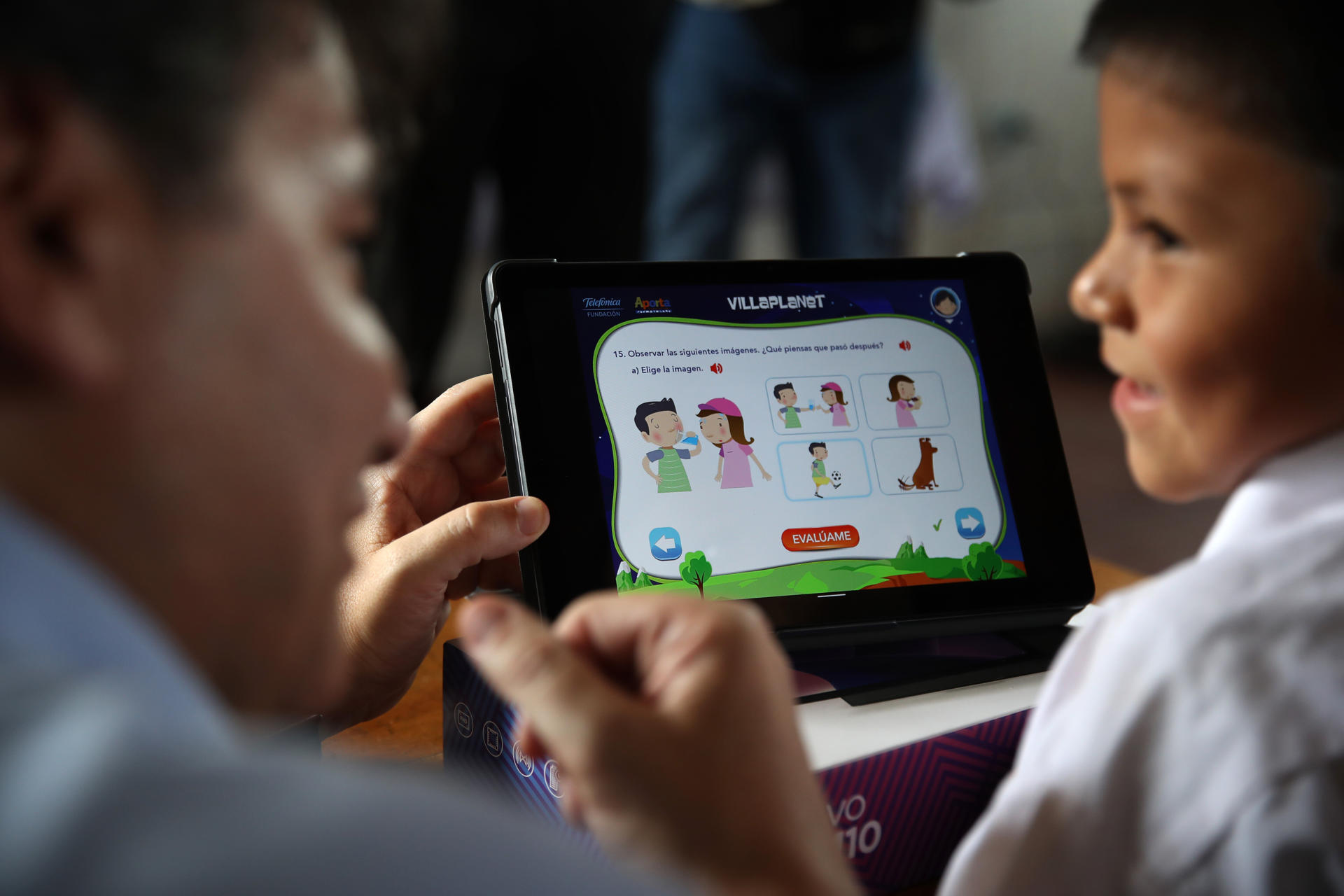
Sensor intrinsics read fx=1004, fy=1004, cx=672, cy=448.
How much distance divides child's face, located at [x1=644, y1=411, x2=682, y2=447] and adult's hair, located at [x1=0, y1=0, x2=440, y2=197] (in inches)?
13.8

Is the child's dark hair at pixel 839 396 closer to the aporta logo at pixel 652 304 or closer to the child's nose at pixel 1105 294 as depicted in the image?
the aporta logo at pixel 652 304

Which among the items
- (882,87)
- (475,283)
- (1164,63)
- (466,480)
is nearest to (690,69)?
(882,87)

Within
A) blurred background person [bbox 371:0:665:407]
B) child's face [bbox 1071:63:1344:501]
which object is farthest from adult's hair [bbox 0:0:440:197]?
blurred background person [bbox 371:0:665:407]

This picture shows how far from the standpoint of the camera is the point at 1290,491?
1.18 feet

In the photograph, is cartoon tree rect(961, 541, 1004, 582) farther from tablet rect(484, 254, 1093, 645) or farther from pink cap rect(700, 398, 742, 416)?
pink cap rect(700, 398, 742, 416)

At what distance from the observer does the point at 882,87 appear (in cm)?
200

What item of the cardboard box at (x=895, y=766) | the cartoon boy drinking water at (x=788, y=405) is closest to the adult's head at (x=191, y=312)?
the cardboard box at (x=895, y=766)

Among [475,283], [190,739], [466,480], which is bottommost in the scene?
[475,283]

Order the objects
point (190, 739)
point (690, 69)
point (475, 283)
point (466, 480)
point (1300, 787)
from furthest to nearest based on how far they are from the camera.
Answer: point (475, 283) < point (690, 69) < point (466, 480) < point (1300, 787) < point (190, 739)

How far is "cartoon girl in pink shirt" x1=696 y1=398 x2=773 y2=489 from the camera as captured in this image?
585mm

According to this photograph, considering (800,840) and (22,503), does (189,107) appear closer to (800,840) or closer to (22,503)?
(22,503)

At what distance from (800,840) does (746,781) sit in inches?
1.0

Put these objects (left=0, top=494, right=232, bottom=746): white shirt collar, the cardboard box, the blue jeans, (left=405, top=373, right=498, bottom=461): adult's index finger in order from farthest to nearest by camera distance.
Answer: the blue jeans
(left=405, top=373, right=498, bottom=461): adult's index finger
the cardboard box
(left=0, top=494, right=232, bottom=746): white shirt collar

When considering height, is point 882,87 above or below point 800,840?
above
